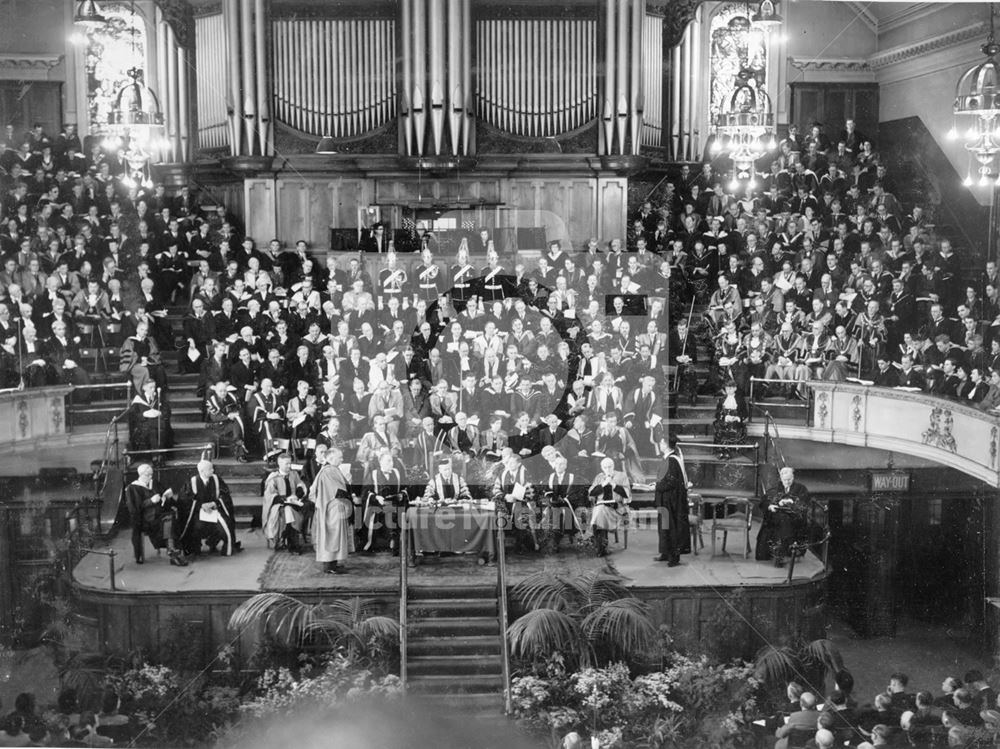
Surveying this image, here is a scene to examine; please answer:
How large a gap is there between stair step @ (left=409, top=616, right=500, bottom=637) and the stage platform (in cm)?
26

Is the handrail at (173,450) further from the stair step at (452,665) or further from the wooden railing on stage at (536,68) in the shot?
the wooden railing on stage at (536,68)

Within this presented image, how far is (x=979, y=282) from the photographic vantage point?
8.89 m

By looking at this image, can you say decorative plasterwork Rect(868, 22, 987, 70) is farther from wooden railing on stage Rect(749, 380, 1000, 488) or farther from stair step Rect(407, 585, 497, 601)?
stair step Rect(407, 585, 497, 601)

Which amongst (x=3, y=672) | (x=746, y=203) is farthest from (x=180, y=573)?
(x=746, y=203)

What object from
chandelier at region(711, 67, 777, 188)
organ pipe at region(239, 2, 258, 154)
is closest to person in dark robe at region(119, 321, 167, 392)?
organ pipe at region(239, 2, 258, 154)

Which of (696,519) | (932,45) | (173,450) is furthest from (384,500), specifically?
(932,45)

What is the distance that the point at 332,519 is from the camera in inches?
317

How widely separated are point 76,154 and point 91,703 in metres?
4.30

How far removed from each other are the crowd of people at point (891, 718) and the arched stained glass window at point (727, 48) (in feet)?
17.3

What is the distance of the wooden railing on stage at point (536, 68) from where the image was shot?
1035cm

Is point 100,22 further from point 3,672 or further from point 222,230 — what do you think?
point 3,672

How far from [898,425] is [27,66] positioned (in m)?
6.81

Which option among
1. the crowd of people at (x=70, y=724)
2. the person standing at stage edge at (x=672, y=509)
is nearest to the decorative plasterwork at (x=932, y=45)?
the person standing at stage edge at (x=672, y=509)

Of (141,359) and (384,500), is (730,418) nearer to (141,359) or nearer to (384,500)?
(384,500)
